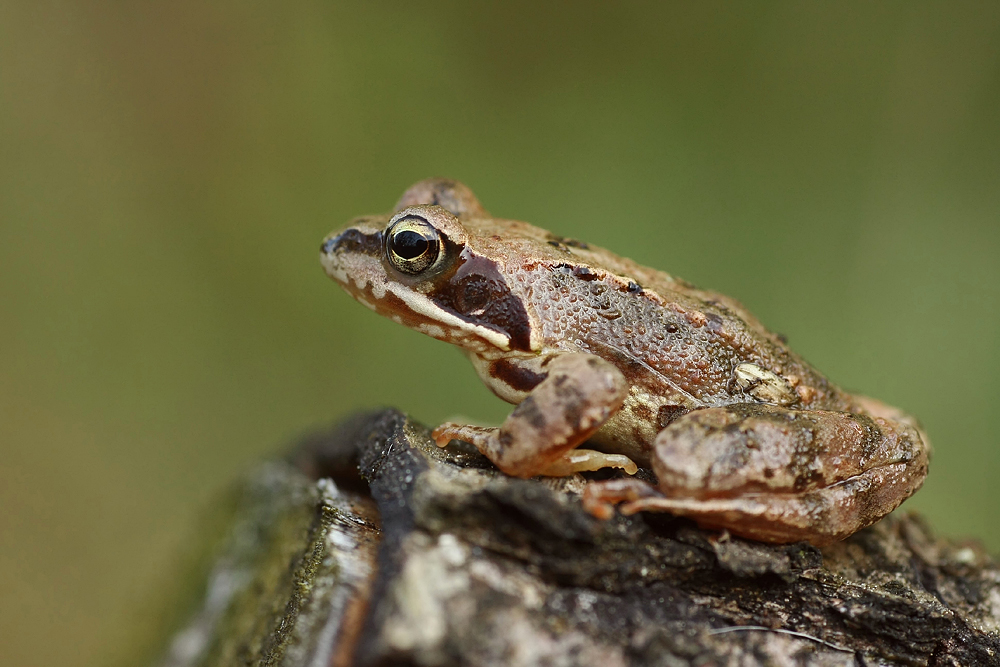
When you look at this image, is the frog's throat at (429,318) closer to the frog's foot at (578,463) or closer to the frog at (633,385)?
the frog at (633,385)

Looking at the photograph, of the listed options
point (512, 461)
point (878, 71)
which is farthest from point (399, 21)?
point (512, 461)

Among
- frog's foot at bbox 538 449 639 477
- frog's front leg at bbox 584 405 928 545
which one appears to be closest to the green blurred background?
frog's front leg at bbox 584 405 928 545

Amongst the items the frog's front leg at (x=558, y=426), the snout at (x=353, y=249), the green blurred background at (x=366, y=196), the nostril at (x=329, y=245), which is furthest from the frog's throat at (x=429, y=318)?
the green blurred background at (x=366, y=196)

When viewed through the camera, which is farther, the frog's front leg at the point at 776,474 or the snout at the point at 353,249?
the snout at the point at 353,249

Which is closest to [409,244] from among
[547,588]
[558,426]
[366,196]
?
[558,426]

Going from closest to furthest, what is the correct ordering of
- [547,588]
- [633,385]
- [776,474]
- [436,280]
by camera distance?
[547,588], [776,474], [633,385], [436,280]

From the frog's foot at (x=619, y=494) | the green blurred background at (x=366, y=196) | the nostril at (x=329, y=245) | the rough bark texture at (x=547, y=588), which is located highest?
the green blurred background at (x=366, y=196)

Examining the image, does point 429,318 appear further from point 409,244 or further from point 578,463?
point 578,463
